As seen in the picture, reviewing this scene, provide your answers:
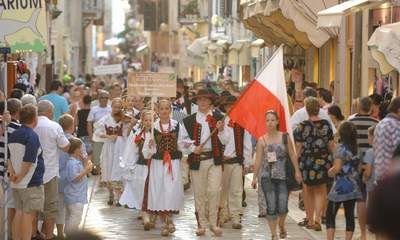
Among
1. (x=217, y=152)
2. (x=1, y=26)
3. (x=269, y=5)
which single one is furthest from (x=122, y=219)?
(x=269, y=5)

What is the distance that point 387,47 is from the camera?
40.2 feet

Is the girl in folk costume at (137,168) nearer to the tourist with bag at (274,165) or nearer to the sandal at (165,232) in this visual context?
the sandal at (165,232)

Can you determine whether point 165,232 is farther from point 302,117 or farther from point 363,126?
point 363,126

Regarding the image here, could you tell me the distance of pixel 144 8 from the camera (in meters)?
77.6

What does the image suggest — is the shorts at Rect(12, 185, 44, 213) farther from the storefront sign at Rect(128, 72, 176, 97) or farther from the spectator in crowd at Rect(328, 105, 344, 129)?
the spectator in crowd at Rect(328, 105, 344, 129)

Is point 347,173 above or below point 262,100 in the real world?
below

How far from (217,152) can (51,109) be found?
2.11m

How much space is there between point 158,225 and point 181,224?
35cm

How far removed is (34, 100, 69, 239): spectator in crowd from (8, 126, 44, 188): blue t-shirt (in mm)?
641

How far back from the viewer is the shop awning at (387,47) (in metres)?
12.2

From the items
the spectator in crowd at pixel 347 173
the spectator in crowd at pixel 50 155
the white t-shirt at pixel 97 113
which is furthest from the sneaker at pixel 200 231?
the white t-shirt at pixel 97 113

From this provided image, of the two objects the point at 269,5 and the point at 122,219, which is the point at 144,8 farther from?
the point at 122,219

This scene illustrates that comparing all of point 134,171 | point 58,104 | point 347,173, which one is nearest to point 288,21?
point 58,104

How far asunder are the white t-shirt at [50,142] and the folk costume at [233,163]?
7.47ft
